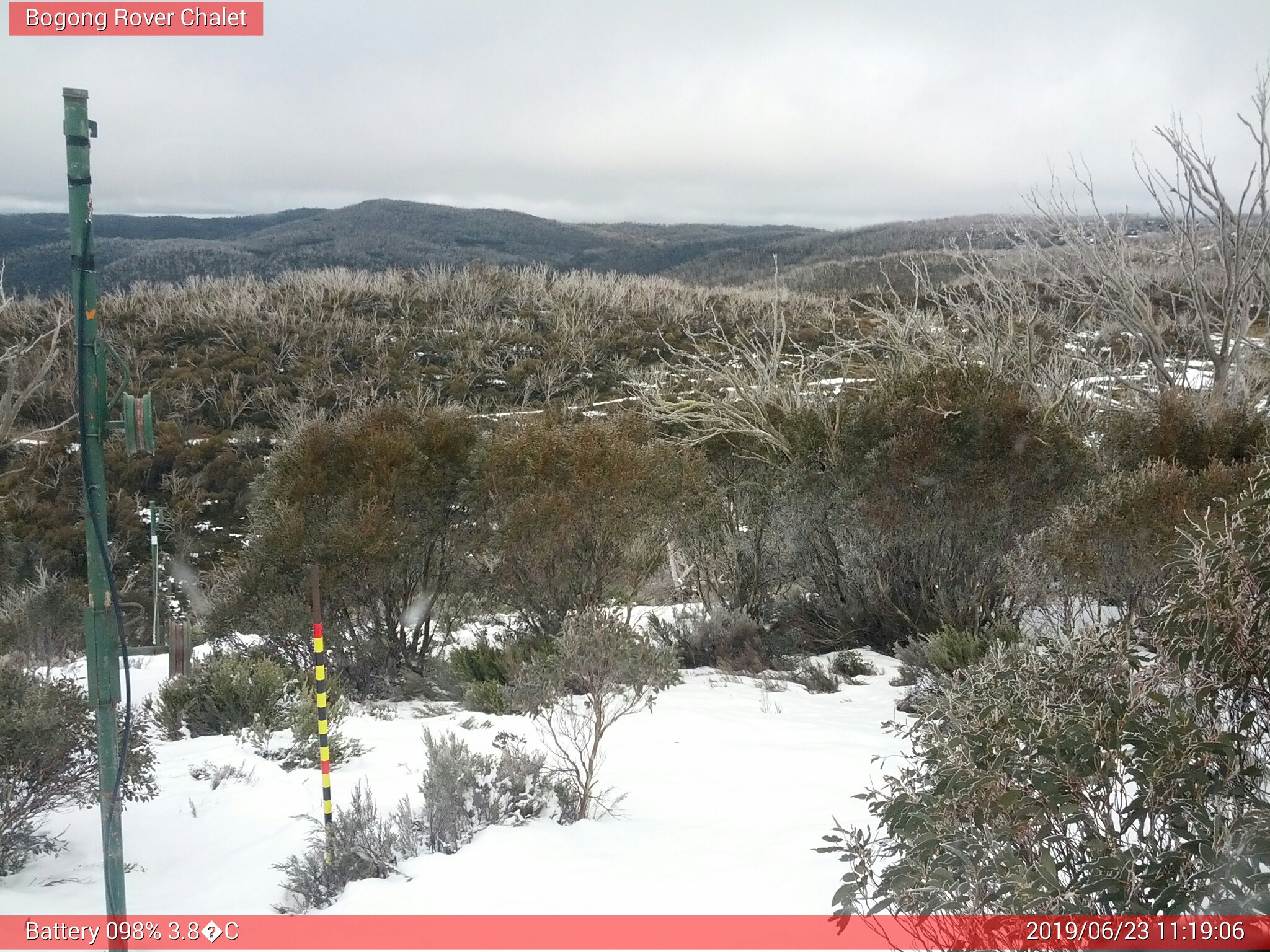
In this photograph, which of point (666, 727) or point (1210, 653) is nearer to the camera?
point (1210, 653)

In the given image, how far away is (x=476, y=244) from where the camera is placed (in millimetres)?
70562

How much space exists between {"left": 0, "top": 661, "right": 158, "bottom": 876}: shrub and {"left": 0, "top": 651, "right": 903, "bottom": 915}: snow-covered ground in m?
0.18

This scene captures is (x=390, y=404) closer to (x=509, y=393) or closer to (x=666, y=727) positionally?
(x=666, y=727)

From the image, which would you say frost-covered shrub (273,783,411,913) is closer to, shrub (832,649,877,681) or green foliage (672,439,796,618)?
shrub (832,649,877,681)

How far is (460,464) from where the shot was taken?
9703 millimetres

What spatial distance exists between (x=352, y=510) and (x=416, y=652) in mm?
1756

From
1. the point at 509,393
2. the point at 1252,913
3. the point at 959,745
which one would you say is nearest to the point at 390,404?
the point at 959,745

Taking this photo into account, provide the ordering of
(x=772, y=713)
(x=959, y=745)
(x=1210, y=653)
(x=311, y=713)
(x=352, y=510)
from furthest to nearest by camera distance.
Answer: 1. (x=352, y=510)
2. (x=772, y=713)
3. (x=311, y=713)
4. (x=959, y=745)
5. (x=1210, y=653)

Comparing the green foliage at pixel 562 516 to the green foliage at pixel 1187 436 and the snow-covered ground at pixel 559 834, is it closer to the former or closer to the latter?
the snow-covered ground at pixel 559 834

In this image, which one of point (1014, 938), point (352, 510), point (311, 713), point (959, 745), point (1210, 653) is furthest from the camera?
point (352, 510)

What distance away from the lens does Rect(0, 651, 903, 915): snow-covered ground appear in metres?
3.93

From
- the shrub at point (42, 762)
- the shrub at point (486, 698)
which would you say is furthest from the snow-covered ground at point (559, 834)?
the shrub at point (486, 698)

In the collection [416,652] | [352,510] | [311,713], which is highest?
[352,510]

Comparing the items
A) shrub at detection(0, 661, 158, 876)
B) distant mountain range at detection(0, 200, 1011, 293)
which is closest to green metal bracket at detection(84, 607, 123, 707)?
shrub at detection(0, 661, 158, 876)
